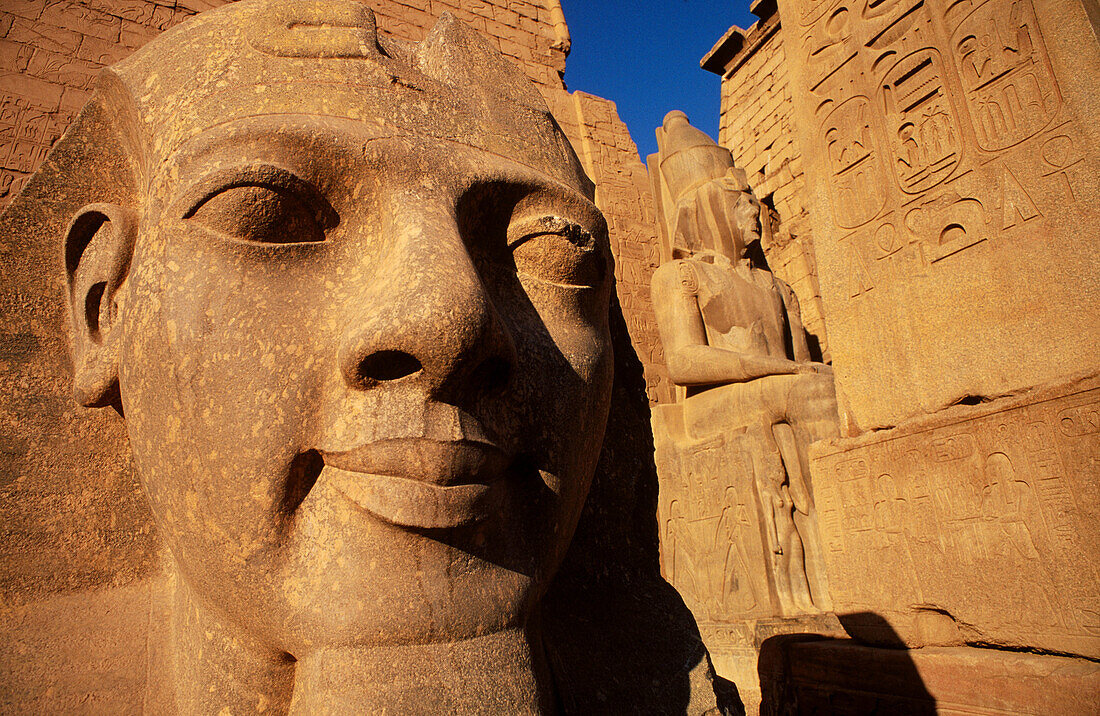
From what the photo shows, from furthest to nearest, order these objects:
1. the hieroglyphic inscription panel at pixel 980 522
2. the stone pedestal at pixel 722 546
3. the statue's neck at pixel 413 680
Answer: the stone pedestal at pixel 722 546 < the hieroglyphic inscription panel at pixel 980 522 < the statue's neck at pixel 413 680

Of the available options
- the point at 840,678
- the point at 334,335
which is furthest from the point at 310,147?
the point at 840,678

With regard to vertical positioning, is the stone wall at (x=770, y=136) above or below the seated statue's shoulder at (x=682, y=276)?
above

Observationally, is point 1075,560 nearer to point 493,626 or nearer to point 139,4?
point 493,626

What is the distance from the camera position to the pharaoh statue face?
83cm

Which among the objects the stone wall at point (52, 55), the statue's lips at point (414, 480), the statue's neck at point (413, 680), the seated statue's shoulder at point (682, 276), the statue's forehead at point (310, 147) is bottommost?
the statue's neck at point (413, 680)

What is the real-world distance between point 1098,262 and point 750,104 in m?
8.39

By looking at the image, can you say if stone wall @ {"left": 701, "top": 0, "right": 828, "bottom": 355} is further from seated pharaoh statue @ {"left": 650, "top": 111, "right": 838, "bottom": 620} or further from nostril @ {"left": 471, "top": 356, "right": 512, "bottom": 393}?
nostril @ {"left": 471, "top": 356, "right": 512, "bottom": 393}

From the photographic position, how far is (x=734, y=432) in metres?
4.61

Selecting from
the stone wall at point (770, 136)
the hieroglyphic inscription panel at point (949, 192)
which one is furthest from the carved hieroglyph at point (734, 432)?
the stone wall at point (770, 136)

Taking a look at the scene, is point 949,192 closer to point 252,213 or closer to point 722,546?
point 252,213

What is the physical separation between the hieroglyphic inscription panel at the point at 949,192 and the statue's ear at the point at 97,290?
2.34m

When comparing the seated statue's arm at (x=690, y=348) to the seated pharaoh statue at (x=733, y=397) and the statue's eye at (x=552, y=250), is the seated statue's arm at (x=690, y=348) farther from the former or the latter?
the statue's eye at (x=552, y=250)

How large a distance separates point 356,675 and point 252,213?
61 cm

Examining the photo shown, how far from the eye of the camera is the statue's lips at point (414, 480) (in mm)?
812
